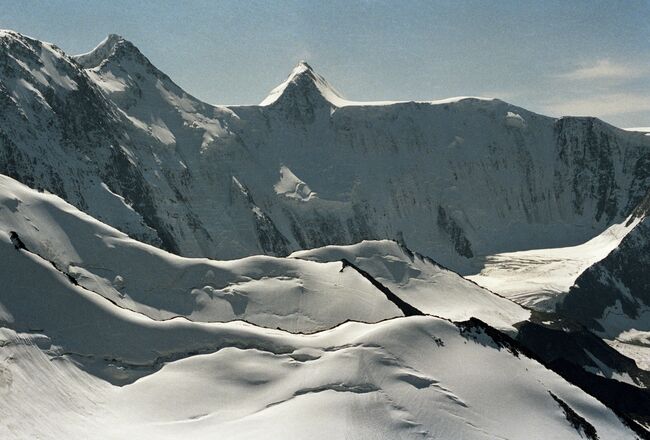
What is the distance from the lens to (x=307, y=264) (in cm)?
8412

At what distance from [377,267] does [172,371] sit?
63.0 m

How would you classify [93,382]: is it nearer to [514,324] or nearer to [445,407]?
[445,407]

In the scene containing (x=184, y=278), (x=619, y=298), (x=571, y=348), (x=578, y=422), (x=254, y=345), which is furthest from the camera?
(x=619, y=298)

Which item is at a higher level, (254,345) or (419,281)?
(254,345)

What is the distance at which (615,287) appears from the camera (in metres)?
189

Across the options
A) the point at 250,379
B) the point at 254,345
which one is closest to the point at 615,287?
the point at 254,345

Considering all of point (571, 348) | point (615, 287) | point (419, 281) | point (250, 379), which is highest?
point (250, 379)

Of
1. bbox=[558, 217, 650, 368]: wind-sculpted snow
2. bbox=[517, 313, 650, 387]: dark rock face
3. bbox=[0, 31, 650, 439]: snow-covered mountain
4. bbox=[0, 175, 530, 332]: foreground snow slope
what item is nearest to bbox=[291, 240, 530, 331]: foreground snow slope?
bbox=[0, 31, 650, 439]: snow-covered mountain

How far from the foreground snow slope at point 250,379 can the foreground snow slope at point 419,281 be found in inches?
2061

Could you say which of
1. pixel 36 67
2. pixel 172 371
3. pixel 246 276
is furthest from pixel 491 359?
pixel 36 67

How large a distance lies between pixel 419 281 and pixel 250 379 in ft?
207

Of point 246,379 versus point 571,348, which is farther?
point 571,348

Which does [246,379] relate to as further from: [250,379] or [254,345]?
[254,345]

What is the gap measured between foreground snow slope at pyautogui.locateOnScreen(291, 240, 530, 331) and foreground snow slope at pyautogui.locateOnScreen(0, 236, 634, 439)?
172 feet
